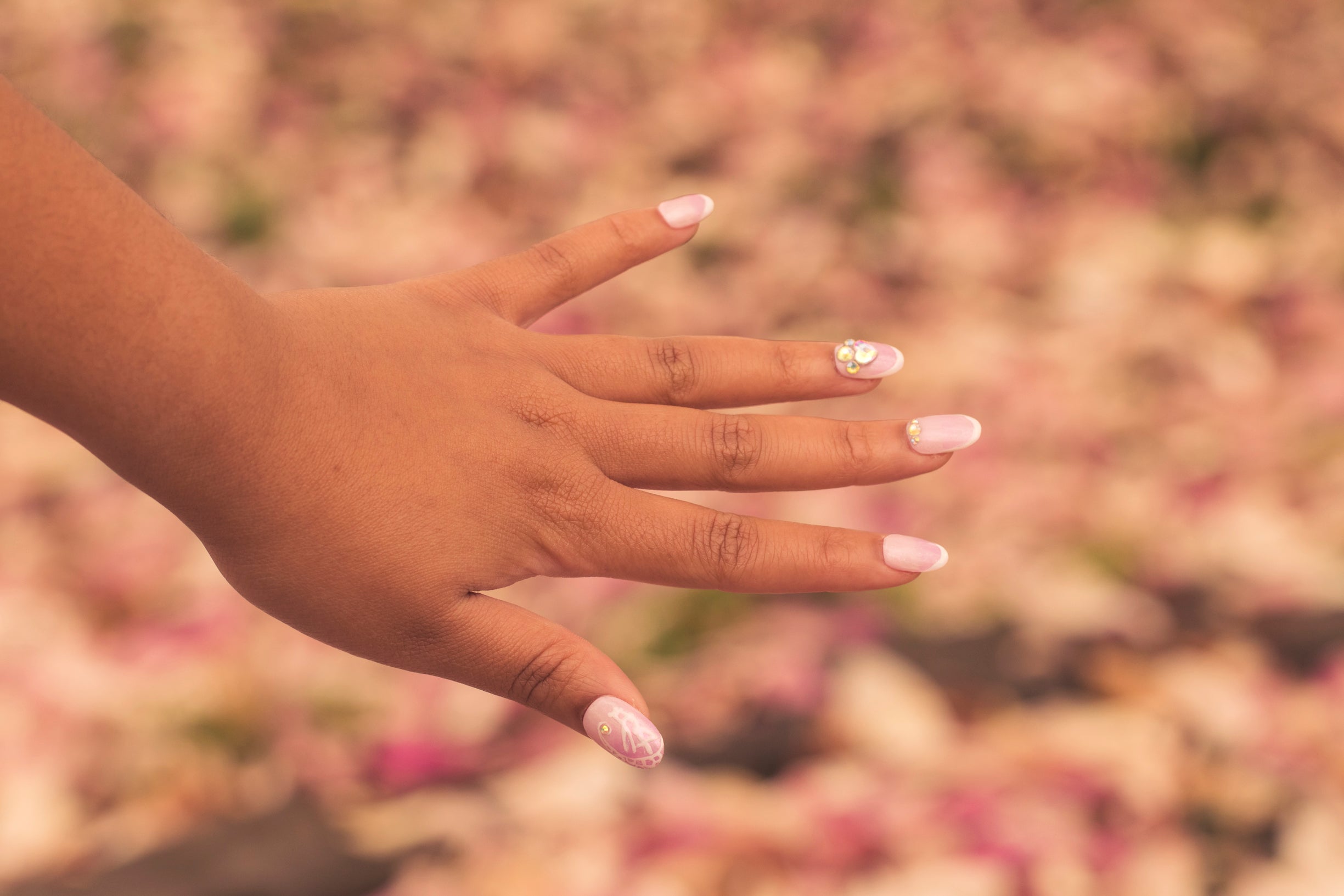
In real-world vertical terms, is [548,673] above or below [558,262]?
below

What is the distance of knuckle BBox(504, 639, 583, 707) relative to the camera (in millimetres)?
900

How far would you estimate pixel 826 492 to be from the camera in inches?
68.4

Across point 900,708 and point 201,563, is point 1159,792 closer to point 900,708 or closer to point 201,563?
point 900,708

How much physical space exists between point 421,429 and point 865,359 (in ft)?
1.53

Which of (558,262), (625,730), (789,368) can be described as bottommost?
(625,730)

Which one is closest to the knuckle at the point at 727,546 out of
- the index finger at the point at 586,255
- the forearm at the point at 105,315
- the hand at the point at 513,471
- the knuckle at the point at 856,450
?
the hand at the point at 513,471

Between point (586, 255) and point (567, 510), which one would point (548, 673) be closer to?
point (567, 510)

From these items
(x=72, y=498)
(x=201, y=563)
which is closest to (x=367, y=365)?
(x=201, y=563)

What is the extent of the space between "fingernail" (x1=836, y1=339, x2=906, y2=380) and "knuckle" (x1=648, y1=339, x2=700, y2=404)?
15 cm

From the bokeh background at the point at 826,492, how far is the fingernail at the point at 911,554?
0.50m

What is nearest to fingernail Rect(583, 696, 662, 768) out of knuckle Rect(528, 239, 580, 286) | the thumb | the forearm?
the thumb

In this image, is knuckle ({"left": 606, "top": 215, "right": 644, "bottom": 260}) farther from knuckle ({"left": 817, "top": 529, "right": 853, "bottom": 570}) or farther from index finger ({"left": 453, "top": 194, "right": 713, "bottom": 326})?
knuckle ({"left": 817, "top": 529, "right": 853, "bottom": 570})

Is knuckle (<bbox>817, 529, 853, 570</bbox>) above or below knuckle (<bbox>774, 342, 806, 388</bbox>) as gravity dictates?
below

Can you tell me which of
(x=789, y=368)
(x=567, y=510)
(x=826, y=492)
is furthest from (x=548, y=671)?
(x=826, y=492)
